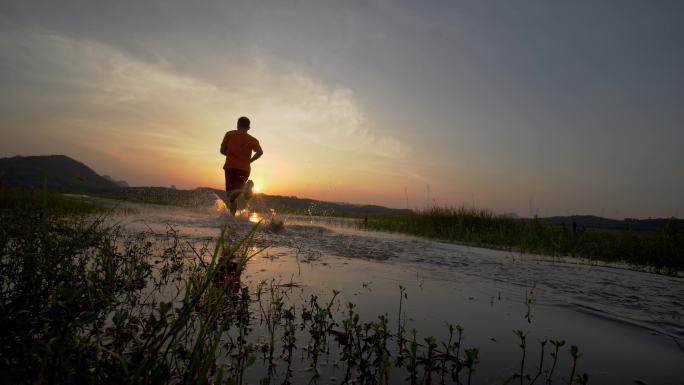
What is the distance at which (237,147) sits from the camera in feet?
32.2

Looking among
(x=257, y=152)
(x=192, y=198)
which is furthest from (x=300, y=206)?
(x=257, y=152)

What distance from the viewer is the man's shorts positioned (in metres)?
10.1

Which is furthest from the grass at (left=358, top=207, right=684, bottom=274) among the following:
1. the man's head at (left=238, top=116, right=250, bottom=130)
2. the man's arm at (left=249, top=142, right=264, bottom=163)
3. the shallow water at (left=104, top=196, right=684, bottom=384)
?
the man's head at (left=238, top=116, right=250, bottom=130)

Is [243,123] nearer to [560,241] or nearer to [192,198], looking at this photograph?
[560,241]

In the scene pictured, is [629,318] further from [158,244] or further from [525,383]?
[158,244]

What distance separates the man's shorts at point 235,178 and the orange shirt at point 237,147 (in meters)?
0.15

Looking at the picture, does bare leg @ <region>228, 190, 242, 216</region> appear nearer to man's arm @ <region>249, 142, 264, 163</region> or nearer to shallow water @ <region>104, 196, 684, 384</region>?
man's arm @ <region>249, 142, 264, 163</region>

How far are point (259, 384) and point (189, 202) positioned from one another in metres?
27.2

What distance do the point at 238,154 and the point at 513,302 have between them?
27.1 feet

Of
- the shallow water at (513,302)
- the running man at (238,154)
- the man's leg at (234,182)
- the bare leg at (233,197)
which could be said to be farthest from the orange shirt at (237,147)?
the shallow water at (513,302)

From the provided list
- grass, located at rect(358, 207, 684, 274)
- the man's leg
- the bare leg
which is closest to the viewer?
grass, located at rect(358, 207, 684, 274)

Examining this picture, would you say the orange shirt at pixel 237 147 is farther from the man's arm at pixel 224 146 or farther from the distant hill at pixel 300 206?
the distant hill at pixel 300 206

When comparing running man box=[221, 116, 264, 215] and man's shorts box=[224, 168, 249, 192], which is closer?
running man box=[221, 116, 264, 215]

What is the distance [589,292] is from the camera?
4113 mm
